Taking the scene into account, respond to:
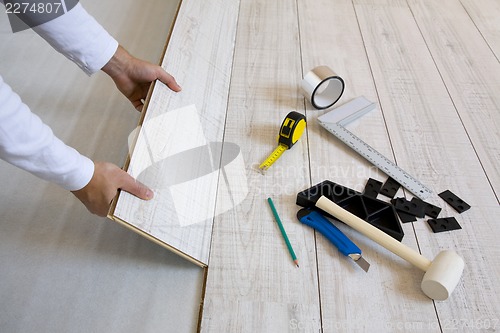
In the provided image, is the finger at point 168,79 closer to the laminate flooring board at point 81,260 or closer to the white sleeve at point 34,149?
the laminate flooring board at point 81,260

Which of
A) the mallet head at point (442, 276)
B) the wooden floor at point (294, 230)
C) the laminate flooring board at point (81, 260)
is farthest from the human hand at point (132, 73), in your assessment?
the mallet head at point (442, 276)

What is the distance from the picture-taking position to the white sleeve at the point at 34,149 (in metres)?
0.89

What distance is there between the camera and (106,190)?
1093mm

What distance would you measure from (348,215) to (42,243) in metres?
0.94

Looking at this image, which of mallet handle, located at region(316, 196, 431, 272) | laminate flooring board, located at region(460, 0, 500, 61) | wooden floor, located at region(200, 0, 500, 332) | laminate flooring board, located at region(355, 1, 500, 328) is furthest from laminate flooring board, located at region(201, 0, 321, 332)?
laminate flooring board, located at region(460, 0, 500, 61)

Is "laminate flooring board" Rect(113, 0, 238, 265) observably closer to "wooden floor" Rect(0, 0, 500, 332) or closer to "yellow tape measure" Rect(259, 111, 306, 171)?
"wooden floor" Rect(0, 0, 500, 332)

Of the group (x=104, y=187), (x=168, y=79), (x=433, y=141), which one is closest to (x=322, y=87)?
(x=433, y=141)

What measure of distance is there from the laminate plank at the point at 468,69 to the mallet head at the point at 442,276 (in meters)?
0.45

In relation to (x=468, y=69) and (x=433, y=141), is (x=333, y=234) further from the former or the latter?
(x=468, y=69)

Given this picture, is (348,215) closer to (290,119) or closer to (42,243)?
(290,119)

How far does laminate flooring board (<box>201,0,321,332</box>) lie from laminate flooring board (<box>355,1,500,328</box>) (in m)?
0.37

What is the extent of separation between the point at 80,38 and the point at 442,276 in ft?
3.95

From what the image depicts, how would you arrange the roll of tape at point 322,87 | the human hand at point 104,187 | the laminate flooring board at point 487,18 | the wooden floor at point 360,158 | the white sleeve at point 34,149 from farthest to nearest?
the laminate flooring board at point 487,18 → the roll of tape at point 322,87 → the wooden floor at point 360,158 → the human hand at point 104,187 → the white sleeve at point 34,149

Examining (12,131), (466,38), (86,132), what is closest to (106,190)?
(12,131)
